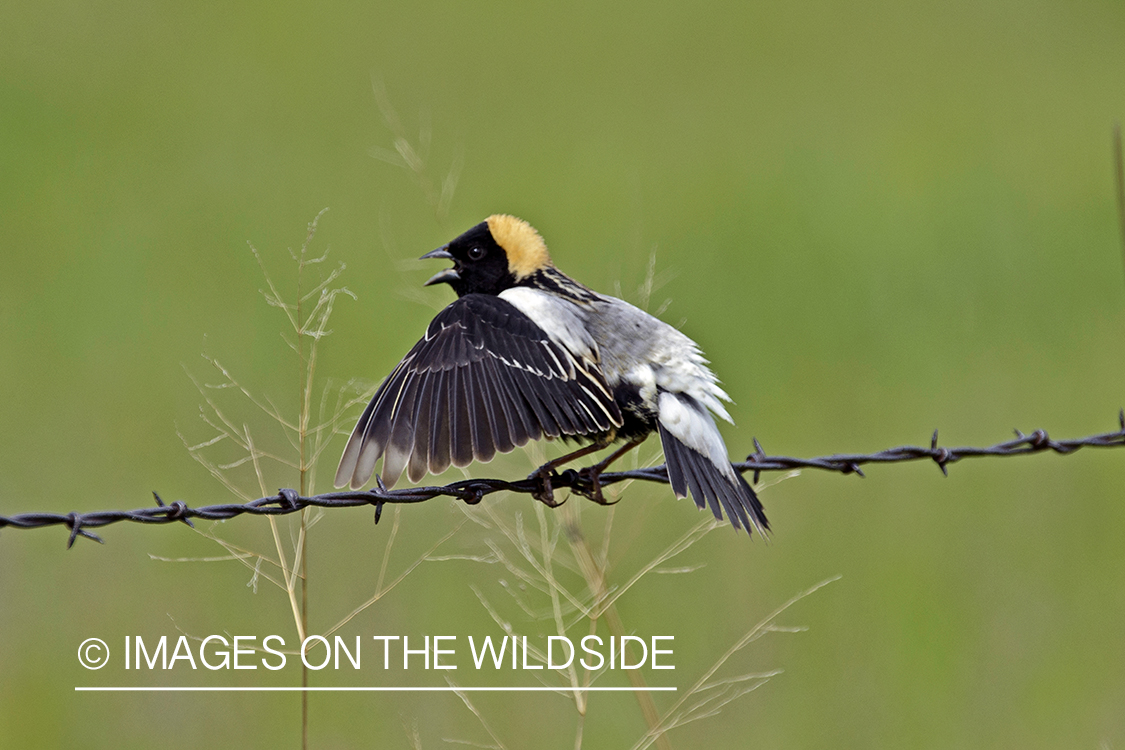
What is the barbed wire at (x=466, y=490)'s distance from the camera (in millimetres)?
2625

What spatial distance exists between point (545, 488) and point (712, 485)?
0.50 metres

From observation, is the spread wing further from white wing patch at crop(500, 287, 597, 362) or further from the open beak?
the open beak

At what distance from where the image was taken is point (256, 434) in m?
5.52

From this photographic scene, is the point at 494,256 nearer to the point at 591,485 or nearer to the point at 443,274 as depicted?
the point at 443,274

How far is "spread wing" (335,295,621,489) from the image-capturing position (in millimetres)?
3246

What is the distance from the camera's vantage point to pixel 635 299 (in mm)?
4129

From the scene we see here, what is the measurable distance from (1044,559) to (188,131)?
7197 millimetres

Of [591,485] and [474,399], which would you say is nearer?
A: [474,399]

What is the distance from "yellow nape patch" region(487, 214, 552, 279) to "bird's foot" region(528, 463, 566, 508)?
3.21 ft
